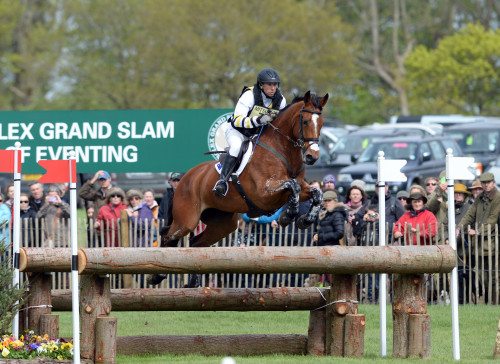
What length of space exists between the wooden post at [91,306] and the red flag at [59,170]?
3.29 feet

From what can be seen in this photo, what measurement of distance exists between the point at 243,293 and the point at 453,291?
77.5 inches

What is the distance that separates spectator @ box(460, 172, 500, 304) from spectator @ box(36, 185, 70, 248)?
5.79m

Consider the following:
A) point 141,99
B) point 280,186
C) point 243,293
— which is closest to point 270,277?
point 280,186

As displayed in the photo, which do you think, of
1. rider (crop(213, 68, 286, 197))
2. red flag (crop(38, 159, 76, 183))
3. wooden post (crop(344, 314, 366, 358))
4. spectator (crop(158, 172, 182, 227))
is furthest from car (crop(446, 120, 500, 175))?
red flag (crop(38, 159, 76, 183))

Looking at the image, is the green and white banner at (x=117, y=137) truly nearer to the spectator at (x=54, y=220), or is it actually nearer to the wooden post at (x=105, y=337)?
the spectator at (x=54, y=220)

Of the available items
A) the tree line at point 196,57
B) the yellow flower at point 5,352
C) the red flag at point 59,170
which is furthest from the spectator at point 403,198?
the tree line at point 196,57

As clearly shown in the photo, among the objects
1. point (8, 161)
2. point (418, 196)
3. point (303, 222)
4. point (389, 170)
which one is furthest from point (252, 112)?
point (418, 196)

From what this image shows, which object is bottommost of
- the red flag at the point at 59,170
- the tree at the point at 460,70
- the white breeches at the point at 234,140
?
the red flag at the point at 59,170

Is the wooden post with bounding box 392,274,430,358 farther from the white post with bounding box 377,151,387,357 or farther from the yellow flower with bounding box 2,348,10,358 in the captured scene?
the yellow flower with bounding box 2,348,10,358

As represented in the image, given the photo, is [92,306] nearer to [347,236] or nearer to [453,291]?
[453,291]

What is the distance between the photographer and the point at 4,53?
57.6 metres

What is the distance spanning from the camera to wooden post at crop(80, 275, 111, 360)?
1145 centimetres

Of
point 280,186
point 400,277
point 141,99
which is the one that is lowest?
point 400,277

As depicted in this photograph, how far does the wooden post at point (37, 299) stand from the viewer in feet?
39.3
